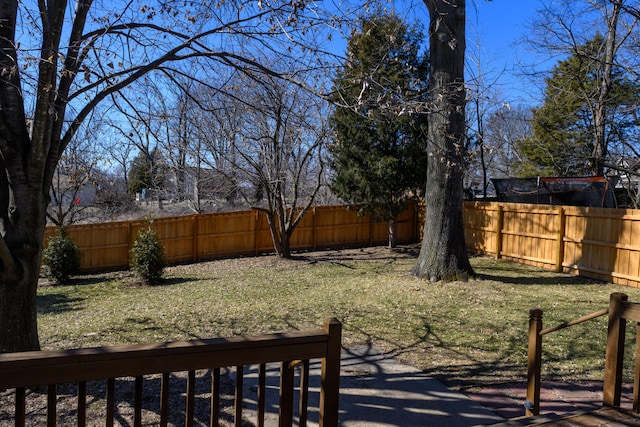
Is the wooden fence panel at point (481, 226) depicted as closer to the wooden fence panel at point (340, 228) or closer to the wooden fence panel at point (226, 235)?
the wooden fence panel at point (340, 228)

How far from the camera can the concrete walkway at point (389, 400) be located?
14.0 feet

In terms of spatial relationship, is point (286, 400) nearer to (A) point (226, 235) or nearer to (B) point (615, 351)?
(B) point (615, 351)

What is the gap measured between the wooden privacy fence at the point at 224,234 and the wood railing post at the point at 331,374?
46.2 ft

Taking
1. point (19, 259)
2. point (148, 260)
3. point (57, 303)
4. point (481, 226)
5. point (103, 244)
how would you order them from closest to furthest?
point (19, 259)
point (57, 303)
point (148, 260)
point (103, 244)
point (481, 226)

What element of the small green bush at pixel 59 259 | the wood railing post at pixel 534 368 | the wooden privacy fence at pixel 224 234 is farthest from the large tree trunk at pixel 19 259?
the wooden privacy fence at pixel 224 234

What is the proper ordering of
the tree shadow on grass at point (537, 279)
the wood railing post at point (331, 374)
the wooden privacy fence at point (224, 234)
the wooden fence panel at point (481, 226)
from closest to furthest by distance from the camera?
the wood railing post at point (331, 374), the tree shadow on grass at point (537, 279), the wooden privacy fence at point (224, 234), the wooden fence panel at point (481, 226)

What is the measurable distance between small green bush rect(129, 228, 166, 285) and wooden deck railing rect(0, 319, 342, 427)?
1050 centimetres

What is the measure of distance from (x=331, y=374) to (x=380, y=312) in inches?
233

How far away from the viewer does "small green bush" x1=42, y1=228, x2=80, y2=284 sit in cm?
1322

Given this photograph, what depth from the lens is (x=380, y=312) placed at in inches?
329

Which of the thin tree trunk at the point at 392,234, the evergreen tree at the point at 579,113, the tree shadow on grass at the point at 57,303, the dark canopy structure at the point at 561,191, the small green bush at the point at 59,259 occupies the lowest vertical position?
the tree shadow on grass at the point at 57,303

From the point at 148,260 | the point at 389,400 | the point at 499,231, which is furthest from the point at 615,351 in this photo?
the point at 499,231

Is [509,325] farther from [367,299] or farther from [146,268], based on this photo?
[146,268]

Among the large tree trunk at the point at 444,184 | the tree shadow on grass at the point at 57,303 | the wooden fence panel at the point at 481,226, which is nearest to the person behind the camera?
the tree shadow on grass at the point at 57,303
